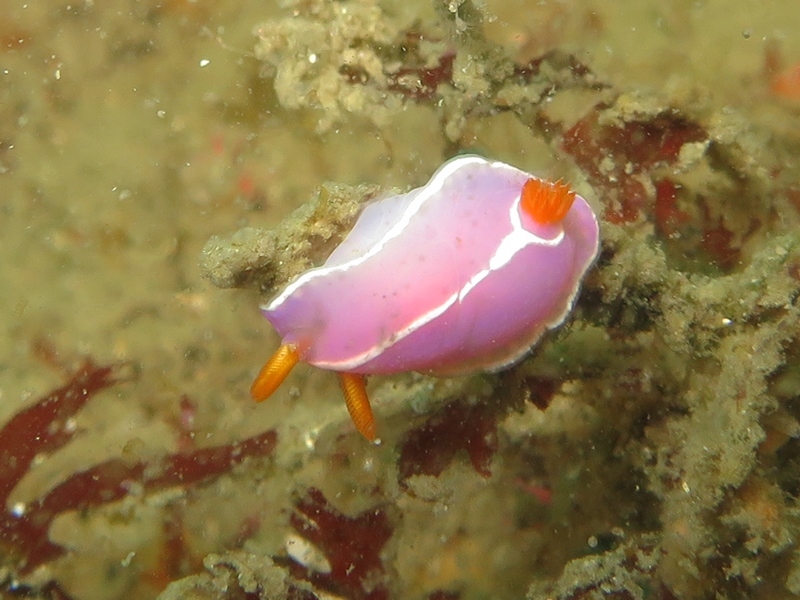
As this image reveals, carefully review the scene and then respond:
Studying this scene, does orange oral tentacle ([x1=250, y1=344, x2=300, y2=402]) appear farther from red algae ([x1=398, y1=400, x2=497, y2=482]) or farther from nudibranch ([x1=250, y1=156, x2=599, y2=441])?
red algae ([x1=398, y1=400, x2=497, y2=482])

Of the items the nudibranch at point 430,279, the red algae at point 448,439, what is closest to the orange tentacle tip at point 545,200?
the nudibranch at point 430,279

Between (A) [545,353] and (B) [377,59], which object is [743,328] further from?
(B) [377,59]

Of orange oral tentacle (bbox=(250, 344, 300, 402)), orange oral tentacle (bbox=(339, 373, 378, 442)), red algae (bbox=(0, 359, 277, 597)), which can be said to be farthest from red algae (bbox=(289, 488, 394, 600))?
orange oral tentacle (bbox=(250, 344, 300, 402))

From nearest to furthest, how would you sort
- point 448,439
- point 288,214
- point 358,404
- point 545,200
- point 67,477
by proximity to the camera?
point 545,200 → point 358,404 → point 67,477 → point 288,214 → point 448,439

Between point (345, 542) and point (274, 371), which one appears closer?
point (274, 371)

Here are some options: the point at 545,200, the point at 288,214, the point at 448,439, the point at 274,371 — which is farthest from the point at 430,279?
the point at 448,439

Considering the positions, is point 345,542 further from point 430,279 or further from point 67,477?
point 430,279

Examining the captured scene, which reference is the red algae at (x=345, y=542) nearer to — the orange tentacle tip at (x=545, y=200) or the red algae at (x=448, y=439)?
the red algae at (x=448, y=439)
